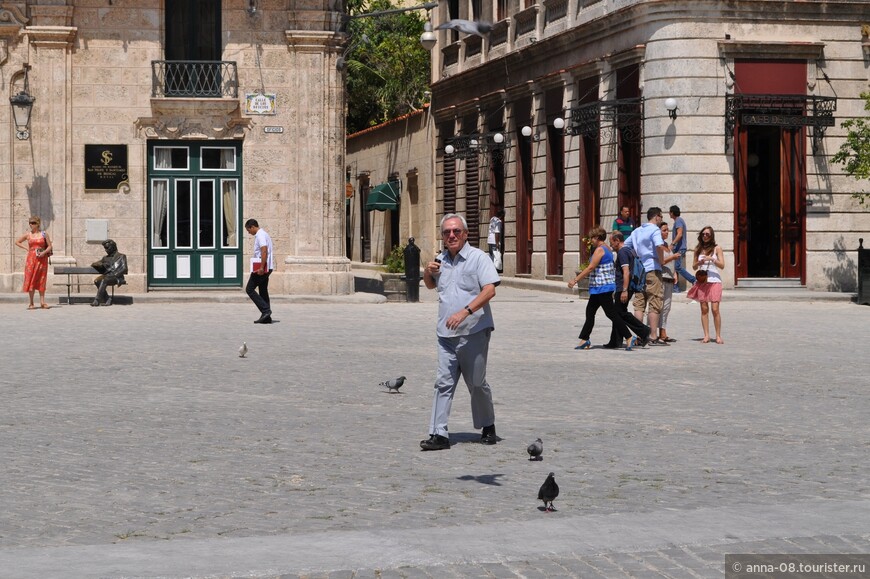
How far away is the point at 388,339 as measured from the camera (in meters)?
19.8

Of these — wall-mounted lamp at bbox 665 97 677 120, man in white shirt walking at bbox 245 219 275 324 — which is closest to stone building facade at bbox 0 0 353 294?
wall-mounted lamp at bbox 665 97 677 120

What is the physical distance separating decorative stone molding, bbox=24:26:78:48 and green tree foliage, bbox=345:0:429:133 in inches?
797

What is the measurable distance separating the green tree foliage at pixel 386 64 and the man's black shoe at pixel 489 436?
40.0 meters

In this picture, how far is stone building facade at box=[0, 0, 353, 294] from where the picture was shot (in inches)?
1166

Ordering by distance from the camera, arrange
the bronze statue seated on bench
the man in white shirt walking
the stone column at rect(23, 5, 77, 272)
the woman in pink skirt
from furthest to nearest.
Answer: the stone column at rect(23, 5, 77, 272)
the bronze statue seated on bench
the man in white shirt walking
the woman in pink skirt

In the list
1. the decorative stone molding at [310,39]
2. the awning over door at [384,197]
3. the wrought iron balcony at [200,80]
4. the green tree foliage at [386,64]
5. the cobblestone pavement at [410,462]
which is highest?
the green tree foliage at [386,64]

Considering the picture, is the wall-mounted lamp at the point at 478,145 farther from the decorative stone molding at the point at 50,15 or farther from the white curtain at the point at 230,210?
the decorative stone molding at the point at 50,15

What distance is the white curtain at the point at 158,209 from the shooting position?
30.4 metres

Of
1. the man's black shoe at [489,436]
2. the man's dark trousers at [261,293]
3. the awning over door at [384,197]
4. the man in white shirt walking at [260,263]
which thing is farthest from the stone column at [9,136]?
the man's black shoe at [489,436]

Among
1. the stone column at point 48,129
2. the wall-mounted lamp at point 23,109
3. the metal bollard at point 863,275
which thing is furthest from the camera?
the stone column at point 48,129

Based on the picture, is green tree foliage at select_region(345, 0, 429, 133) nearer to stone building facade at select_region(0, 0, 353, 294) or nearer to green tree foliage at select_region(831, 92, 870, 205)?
stone building facade at select_region(0, 0, 353, 294)

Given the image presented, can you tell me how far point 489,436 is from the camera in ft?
Answer: 33.4

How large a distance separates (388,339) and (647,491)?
1173 cm

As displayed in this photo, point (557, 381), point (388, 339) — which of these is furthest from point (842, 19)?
point (557, 381)
